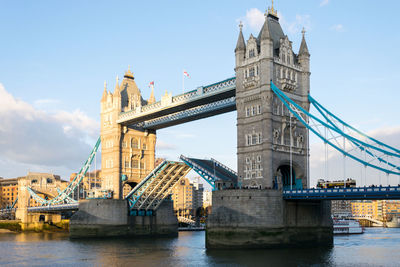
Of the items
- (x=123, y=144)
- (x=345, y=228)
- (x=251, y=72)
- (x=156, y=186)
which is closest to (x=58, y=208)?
(x=123, y=144)

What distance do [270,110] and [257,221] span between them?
13.0m

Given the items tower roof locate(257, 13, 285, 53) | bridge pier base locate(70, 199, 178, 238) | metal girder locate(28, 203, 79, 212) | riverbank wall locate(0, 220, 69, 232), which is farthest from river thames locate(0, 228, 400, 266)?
riverbank wall locate(0, 220, 69, 232)

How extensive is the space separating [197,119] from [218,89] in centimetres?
1097

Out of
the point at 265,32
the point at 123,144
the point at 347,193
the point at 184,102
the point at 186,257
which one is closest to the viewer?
the point at 347,193

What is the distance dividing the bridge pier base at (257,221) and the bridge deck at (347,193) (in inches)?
75.9

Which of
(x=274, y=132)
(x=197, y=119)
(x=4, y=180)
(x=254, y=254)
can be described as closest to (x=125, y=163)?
(x=197, y=119)

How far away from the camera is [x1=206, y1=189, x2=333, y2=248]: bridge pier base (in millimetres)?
53875

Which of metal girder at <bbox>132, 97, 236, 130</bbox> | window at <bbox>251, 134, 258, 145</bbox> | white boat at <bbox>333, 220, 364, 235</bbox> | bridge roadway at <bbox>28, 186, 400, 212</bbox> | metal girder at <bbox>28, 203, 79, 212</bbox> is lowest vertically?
white boat at <bbox>333, 220, 364, 235</bbox>

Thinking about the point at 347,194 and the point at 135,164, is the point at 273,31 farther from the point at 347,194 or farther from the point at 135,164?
the point at 135,164

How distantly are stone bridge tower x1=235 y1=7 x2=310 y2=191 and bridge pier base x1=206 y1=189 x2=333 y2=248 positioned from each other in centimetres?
331

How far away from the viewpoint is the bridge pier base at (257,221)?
177ft

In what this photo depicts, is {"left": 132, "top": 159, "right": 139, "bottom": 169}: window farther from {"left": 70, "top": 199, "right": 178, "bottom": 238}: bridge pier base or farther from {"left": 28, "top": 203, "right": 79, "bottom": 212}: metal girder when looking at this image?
{"left": 28, "top": 203, "right": 79, "bottom": 212}: metal girder

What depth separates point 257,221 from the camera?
5400cm

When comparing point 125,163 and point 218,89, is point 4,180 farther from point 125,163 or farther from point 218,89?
point 218,89
